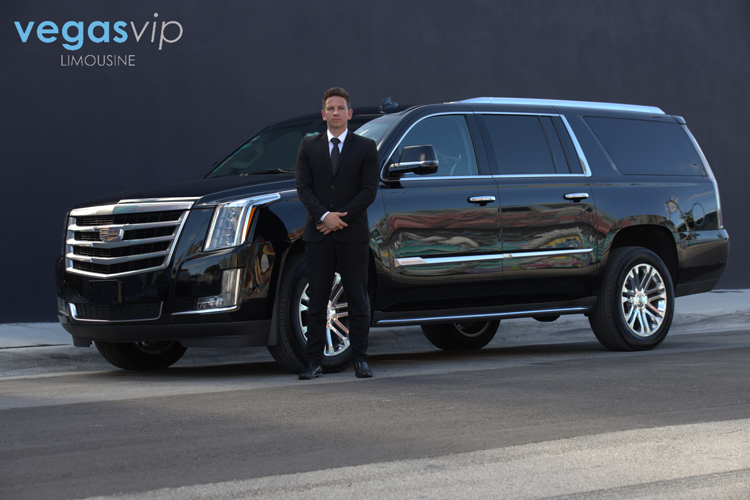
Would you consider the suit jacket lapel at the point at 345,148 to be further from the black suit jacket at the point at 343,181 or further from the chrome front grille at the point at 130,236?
the chrome front grille at the point at 130,236

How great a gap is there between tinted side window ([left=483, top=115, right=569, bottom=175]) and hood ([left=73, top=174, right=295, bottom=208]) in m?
1.83

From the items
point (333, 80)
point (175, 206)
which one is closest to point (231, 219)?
point (175, 206)

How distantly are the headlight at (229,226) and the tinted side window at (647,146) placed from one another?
3.58 metres

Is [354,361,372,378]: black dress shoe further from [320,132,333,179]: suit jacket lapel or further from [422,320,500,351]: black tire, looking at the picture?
[422,320,500,351]: black tire

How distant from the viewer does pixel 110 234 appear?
679 cm

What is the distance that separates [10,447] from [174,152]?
685 centimetres

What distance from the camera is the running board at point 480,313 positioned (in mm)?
7332

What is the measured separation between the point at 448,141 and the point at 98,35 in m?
5.04

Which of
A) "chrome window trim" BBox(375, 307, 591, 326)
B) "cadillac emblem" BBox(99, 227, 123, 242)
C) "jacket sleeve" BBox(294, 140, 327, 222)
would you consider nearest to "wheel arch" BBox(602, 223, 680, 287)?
"chrome window trim" BBox(375, 307, 591, 326)

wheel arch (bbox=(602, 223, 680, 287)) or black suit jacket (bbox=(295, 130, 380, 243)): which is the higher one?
black suit jacket (bbox=(295, 130, 380, 243))

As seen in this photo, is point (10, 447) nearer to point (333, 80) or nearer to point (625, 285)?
point (625, 285)

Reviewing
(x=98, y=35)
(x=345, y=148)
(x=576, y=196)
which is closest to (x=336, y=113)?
(x=345, y=148)

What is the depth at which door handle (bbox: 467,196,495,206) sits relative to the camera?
750cm

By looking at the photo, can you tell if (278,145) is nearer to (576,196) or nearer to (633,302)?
(576,196)
